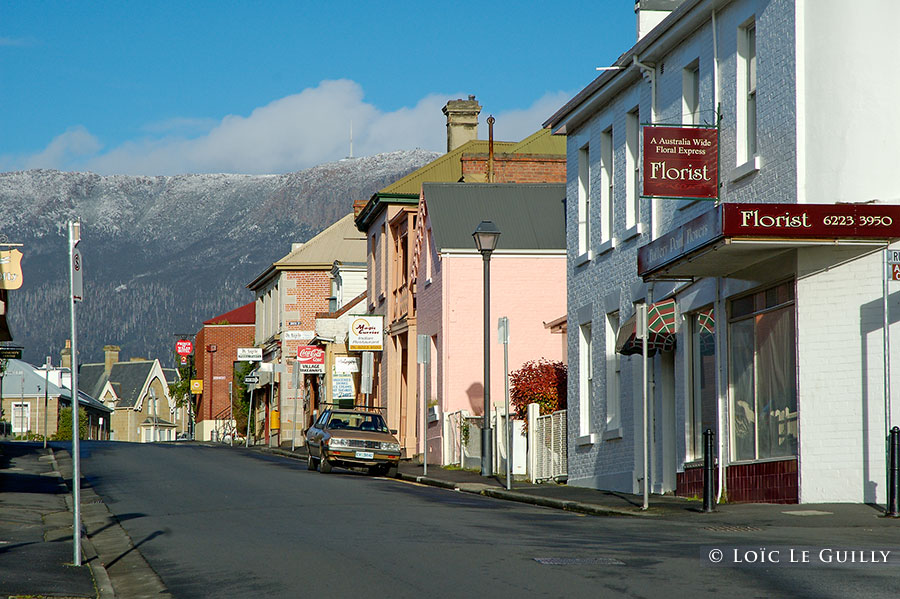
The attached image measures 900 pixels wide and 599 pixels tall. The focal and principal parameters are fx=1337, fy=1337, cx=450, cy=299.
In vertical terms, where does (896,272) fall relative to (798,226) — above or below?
below

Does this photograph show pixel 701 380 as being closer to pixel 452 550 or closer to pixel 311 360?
pixel 452 550

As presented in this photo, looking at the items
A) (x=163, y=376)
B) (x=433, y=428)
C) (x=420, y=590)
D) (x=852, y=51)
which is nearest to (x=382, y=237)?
(x=433, y=428)

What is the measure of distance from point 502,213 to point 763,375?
1826 centimetres

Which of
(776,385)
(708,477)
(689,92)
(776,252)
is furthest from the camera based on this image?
(689,92)

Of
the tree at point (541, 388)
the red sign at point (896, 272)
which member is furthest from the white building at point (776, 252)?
the tree at point (541, 388)

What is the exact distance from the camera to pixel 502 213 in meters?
35.6

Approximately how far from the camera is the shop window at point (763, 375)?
1716cm

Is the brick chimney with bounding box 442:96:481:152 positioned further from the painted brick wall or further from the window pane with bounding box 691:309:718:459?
the window pane with bounding box 691:309:718:459

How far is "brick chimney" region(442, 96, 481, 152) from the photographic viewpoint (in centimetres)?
4988

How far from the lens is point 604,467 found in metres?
23.7

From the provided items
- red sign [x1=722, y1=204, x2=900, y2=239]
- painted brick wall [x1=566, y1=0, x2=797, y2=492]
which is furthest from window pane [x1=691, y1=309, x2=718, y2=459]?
red sign [x1=722, y1=204, x2=900, y2=239]

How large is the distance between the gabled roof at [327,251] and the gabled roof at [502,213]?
2637cm

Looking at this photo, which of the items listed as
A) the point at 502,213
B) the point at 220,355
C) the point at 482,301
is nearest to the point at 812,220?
the point at 482,301

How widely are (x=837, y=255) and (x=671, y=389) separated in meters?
5.82
